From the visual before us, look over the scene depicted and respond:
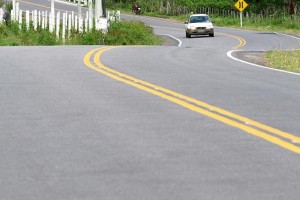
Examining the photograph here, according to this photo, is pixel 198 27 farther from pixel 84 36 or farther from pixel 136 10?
pixel 136 10

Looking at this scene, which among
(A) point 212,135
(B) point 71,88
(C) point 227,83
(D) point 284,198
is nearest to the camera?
(D) point 284,198

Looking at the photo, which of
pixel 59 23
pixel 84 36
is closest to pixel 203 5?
pixel 59 23

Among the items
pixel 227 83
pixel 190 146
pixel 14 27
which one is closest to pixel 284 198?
pixel 190 146

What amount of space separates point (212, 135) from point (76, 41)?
98.6 ft

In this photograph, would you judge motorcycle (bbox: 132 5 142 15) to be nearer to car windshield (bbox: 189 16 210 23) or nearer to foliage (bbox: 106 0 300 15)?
foliage (bbox: 106 0 300 15)

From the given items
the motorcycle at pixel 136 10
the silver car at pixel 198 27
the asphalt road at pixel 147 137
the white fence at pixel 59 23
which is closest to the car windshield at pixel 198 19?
the silver car at pixel 198 27

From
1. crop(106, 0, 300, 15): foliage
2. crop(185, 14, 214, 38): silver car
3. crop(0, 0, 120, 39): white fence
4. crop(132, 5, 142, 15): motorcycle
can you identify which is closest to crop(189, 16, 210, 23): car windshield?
crop(185, 14, 214, 38): silver car

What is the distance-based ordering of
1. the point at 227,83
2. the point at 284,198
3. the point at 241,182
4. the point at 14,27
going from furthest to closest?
1. the point at 14,27
2. the point at 227,83
3. the point at 241,182
4. the point at 284,198

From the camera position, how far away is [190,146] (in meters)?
7.95

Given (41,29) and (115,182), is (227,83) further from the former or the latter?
(41,29)

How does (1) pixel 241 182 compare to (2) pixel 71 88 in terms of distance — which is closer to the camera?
(1) pixel 241 182

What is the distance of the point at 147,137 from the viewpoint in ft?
27.9

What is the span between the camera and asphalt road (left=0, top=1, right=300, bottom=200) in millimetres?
6320

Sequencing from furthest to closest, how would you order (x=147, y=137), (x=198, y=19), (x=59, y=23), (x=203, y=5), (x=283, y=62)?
1. (x=203, y=5)
2. (x=198, y=19)
3. (x=59, y=23)
4. (x=283, y=62)
5. (x=147, y=137)
